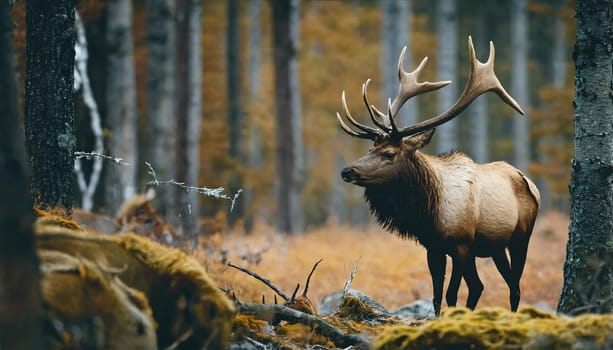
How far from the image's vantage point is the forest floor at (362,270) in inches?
380

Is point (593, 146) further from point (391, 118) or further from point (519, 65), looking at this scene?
point (519, 65)

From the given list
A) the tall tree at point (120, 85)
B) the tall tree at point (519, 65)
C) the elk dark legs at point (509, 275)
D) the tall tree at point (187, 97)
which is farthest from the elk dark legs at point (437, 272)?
the tall tree at point (519, 65)

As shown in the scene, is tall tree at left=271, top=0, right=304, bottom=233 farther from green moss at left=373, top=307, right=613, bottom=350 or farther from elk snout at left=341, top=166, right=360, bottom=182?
green moss at left=373, top=307, right=613, bottom=350

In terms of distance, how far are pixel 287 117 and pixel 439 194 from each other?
33.7 ft

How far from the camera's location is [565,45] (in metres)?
32.5

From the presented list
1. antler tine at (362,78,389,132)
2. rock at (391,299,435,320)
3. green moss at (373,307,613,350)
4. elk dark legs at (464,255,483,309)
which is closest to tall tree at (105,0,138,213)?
rock at (391,299,435,320)

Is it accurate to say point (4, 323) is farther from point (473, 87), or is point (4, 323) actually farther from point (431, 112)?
point (431, 112)

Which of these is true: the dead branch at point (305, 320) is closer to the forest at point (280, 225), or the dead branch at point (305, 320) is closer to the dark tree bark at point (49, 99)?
the forest at point (280, 225)

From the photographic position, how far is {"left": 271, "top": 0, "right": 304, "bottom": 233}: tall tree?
1683 centimetres

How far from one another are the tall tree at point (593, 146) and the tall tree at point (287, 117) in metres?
11.1

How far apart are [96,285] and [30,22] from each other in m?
3.04

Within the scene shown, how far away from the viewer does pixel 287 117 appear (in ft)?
56.8

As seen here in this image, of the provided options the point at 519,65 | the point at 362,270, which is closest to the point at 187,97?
the point at 362,270

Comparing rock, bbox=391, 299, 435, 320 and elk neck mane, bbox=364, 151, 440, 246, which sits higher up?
elk neck mane, bbox=364, 151, 440, 246
